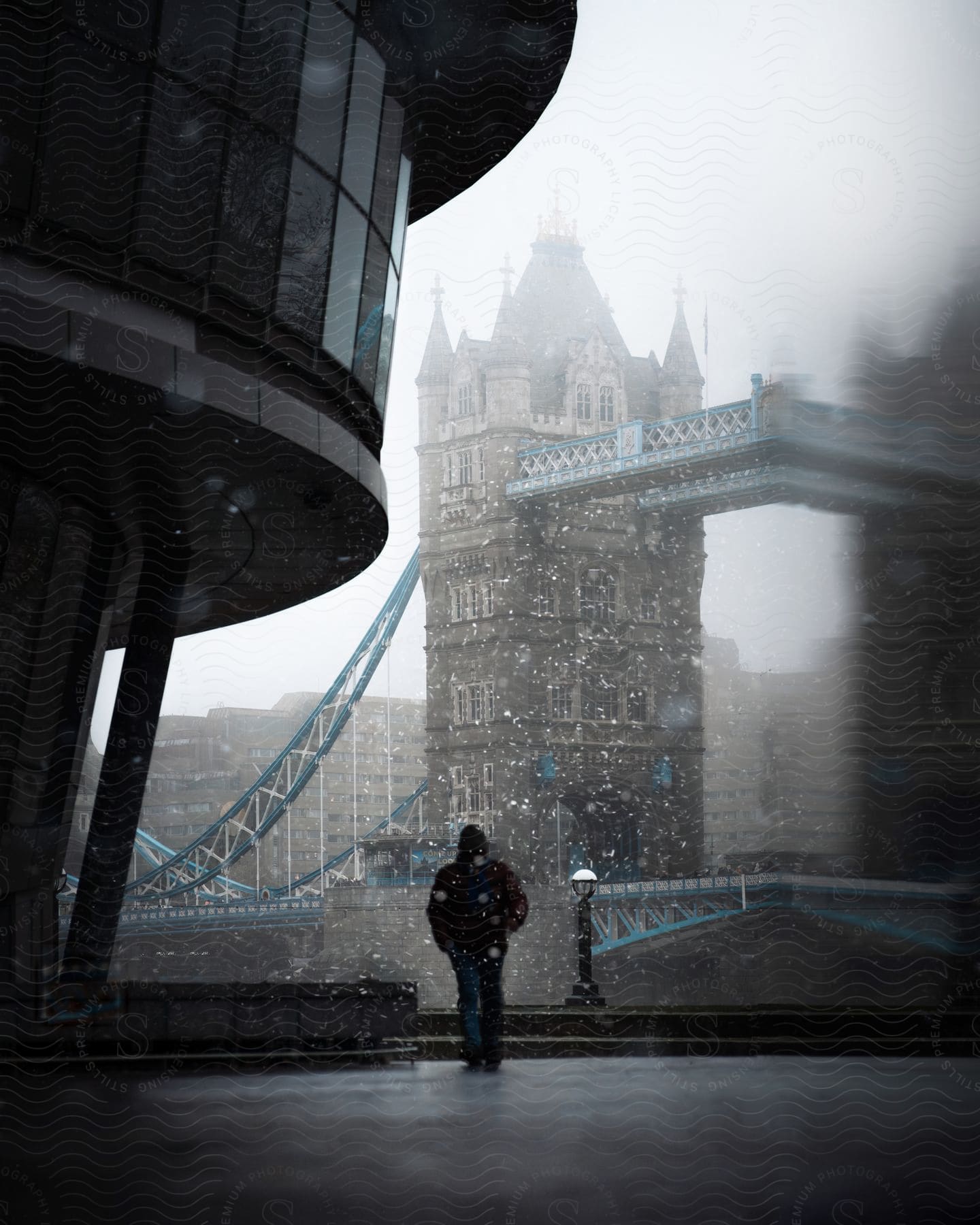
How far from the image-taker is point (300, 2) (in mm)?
6852

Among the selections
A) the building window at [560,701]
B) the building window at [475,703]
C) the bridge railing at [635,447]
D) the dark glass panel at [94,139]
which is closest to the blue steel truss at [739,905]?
the building window at [560,701]

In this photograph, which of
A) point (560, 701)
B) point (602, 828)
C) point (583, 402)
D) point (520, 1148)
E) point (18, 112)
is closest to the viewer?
point (520, 1148)

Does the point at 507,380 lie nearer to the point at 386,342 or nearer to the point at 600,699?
the point at 600,699

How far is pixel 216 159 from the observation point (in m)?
6.67

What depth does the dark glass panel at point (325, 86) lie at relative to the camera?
278 inches

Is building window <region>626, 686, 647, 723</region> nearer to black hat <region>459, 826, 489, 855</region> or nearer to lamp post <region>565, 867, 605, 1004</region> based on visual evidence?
lamp post <region>565, 867, 605, 1004</region>

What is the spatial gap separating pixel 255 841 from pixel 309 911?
767 centimetres

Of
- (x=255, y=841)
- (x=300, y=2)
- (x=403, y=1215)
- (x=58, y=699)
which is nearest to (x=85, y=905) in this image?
(x=58, y=699)

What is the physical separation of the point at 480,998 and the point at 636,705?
45.0 m

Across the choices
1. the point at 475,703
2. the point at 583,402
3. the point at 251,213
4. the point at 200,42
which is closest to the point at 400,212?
the point at 251,213

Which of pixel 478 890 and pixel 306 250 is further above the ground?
pixel 306 250

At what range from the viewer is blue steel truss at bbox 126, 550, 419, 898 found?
40.5m

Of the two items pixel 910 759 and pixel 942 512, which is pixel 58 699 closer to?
pixel 910 759

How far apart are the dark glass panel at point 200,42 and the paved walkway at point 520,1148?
4.33 m
